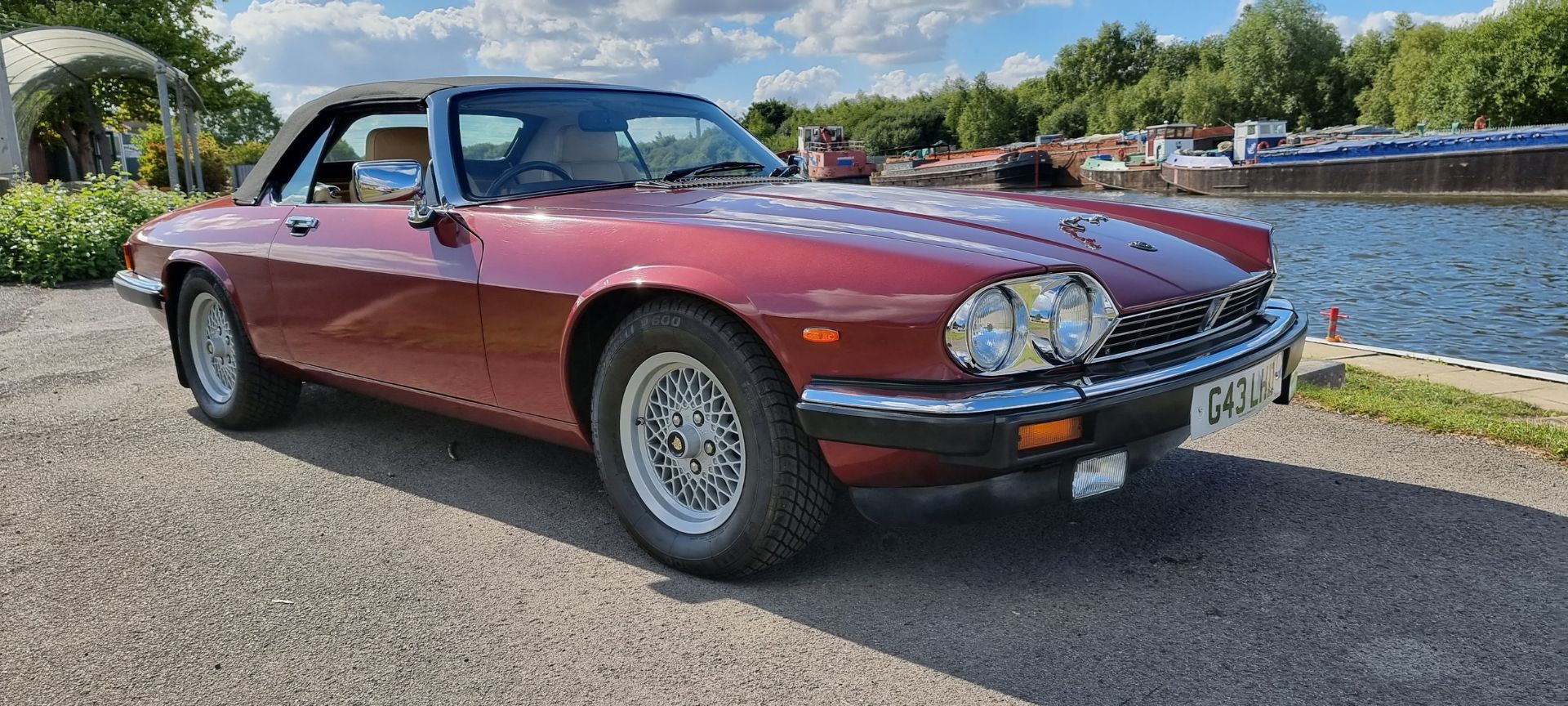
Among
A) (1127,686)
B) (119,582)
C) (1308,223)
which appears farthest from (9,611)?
(1308,223)

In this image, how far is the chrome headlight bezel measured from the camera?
2367mm

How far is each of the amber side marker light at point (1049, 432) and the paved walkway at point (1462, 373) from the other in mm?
3704

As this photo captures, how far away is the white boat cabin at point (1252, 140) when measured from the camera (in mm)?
38156

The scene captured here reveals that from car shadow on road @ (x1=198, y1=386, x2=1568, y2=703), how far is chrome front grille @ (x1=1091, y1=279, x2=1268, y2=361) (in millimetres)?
616

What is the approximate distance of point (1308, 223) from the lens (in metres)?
25.2

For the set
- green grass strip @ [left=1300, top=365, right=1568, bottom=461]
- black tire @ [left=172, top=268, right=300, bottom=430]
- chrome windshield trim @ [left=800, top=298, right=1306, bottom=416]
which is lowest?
green grass strip @ [left=1300, top=365, right=1568, bottom=461]

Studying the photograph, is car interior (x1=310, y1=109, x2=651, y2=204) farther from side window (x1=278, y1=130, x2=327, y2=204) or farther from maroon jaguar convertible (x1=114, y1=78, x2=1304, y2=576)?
side window (x1=278, y1=130, x2=327, y2=204)

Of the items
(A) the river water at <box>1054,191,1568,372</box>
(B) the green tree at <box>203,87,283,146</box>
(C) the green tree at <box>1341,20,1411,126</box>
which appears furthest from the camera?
(B) the green tree at <box>203,87,283,146</box>

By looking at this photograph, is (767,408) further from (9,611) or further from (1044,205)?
(9,611)

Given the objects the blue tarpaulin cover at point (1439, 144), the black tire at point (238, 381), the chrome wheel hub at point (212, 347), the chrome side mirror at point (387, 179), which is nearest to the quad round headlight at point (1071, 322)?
the chrome side mirror at point (387, 179)

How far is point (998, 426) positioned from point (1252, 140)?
40838 mm

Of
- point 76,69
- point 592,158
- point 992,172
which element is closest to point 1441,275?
point 592,158

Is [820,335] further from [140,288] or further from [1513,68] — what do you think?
[1513,68]

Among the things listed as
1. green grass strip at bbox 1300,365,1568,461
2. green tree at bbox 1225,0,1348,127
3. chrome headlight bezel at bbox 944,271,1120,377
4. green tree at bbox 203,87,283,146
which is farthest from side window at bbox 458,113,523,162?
green tree at bbox 203,87,283,146
